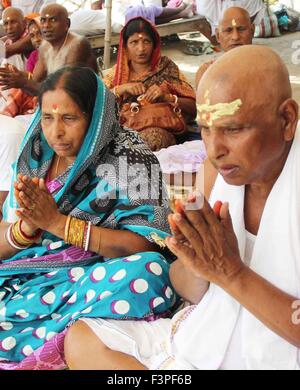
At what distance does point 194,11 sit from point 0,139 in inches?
230

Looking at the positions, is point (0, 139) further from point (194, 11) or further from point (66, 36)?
point (194, 11)

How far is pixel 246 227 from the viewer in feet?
4.75

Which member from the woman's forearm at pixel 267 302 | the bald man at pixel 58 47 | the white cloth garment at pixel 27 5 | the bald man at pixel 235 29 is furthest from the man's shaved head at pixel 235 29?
the white cloth garment at pixel 27 5

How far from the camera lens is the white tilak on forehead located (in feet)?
4.11

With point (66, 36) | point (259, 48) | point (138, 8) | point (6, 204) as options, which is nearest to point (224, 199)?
point (259, 48)

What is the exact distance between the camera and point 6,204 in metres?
2.24

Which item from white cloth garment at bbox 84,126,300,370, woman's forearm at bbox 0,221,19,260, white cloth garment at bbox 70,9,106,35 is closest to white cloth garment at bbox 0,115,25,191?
woman's forearm at bbox 0,221,19,260

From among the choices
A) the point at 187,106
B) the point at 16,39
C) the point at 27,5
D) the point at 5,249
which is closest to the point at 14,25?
the point at 16,39

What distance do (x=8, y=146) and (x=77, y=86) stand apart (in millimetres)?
833

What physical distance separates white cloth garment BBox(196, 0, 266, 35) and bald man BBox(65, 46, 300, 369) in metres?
5.87

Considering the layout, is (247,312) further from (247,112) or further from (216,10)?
(216,10)

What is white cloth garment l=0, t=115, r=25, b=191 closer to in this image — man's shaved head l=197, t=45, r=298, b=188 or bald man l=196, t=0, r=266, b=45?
man's shaved head l=197, t=45, r=298, b=188

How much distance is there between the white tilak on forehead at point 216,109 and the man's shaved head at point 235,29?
2.67 m

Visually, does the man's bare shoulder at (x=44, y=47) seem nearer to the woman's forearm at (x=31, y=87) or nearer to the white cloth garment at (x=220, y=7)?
the woman's forearm at (x=31, y=87)
